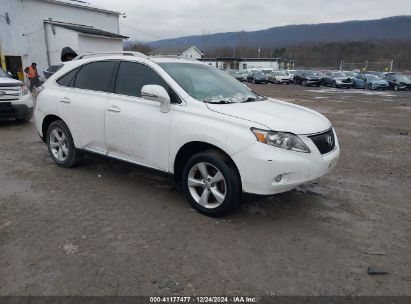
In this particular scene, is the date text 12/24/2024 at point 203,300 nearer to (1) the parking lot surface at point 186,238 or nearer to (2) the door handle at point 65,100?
(1) the parking lot surface at point 186,238

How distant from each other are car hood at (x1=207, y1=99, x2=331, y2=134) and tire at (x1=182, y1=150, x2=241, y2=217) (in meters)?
0.51

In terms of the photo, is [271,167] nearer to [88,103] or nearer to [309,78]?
[88,103]

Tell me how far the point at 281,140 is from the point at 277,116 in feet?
1.37

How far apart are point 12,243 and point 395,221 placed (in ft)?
13.3

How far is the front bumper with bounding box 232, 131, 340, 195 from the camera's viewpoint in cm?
369

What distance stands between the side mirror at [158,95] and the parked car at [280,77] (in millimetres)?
37848

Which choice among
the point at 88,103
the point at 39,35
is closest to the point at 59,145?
the point at 88,103

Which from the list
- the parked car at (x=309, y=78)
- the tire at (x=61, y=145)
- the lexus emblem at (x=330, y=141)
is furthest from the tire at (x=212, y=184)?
the parked car at (x=309, y=78)

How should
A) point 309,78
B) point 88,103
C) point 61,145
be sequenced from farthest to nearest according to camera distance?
1. point 309,78
2. point 61,145
3. point 88,103

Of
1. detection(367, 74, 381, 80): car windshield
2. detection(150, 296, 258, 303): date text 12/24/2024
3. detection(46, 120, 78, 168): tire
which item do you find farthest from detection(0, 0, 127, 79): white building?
detection(150, 296, 258, 303): date text 12/24/2024

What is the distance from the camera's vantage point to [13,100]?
9398mm

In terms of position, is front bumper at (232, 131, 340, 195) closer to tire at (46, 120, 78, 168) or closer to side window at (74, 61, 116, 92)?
side window at (74, 61, 116, 92)

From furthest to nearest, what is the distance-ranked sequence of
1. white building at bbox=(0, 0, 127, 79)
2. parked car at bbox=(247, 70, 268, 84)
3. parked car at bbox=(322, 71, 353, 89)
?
parked car at bbox=(247, 70, 268, 84) → parked car at bbox=(322, 71, 353, 89) → white building at bbox=(0, 0, 127, 79)

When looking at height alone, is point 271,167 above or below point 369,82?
above
